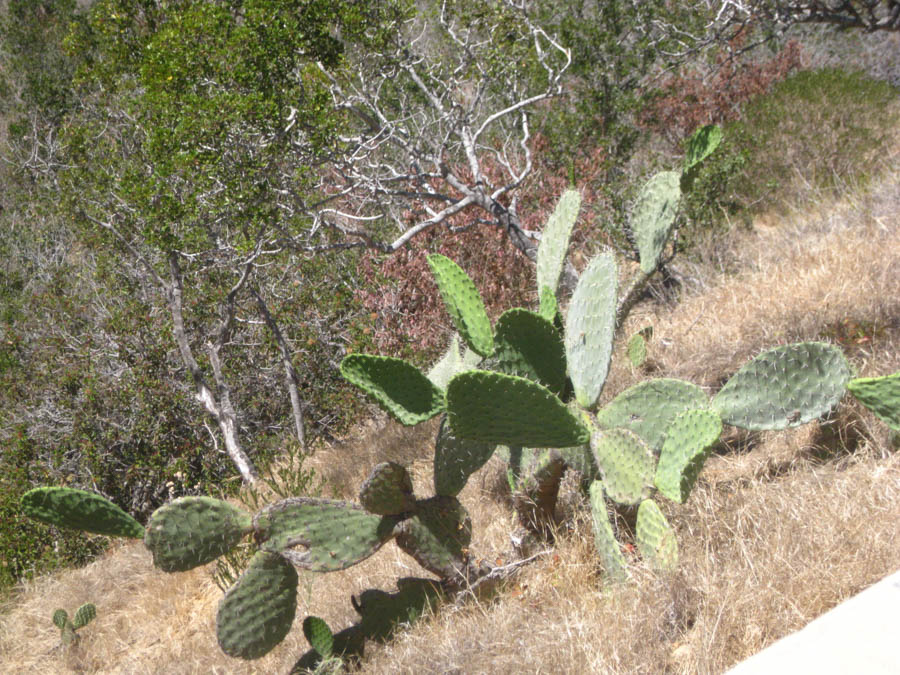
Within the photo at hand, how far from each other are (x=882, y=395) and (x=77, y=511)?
102 inches

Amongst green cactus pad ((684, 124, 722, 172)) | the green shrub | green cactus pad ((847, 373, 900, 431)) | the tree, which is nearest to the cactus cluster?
green cactus pad ((847, 373, 900, 431))

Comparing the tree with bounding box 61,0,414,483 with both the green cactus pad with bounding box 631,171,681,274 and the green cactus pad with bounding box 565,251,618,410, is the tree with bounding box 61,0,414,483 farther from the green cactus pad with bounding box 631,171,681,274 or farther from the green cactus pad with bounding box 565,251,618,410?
the green cactus pad with bounding box 565,251,618,410

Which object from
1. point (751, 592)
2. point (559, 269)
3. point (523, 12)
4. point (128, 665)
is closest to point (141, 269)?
point (523, 12)

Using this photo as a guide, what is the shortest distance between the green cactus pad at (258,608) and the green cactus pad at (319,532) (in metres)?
0.06

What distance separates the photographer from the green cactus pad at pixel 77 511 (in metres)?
2.54

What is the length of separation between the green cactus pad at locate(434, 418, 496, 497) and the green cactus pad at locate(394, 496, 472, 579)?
1.9 inches

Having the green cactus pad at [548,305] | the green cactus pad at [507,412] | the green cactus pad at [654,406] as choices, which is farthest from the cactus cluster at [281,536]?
the green cactus pad at [548,305]

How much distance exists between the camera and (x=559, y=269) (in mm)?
3344

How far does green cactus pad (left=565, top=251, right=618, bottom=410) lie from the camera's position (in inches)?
108

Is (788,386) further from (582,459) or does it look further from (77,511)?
(77,511)

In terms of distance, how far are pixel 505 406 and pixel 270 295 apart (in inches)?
217

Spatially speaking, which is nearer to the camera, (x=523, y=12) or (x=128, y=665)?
→ (x=128, y=665)

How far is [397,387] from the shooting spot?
277 cm

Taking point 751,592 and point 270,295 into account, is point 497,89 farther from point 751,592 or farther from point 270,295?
point 751,592
